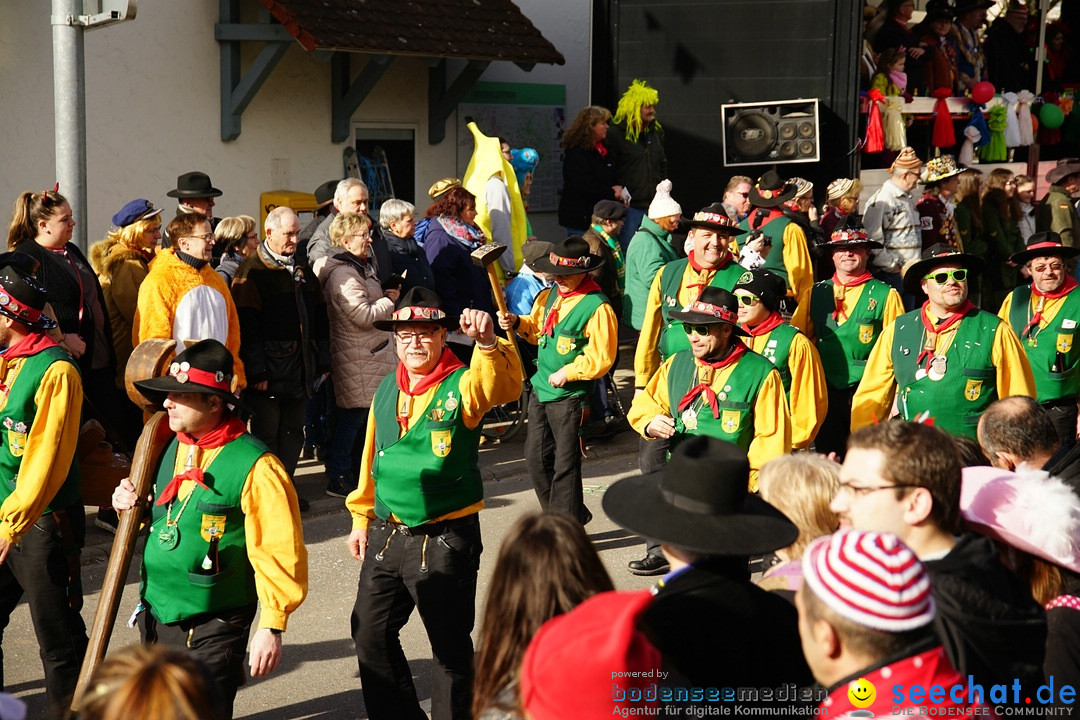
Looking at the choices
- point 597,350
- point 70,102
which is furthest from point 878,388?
point 70,102

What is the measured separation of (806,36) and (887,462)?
458 inches

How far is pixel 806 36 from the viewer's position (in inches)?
572

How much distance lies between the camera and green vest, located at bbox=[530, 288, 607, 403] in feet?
26.4

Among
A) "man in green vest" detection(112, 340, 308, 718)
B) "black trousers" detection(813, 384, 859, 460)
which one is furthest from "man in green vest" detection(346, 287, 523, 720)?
"black trousers" detection(813, 384, 859, 460)

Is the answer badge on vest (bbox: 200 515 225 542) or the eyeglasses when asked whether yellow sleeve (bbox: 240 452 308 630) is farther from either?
the eyeglasses

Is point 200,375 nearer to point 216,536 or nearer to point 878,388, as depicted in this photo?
point 216,536

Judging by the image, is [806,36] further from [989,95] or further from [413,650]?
[413,650]

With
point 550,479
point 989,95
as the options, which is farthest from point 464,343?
point 989,95

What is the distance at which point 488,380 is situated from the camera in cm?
531

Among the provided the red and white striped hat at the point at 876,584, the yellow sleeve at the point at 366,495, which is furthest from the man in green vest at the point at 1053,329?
the red and white striped hat at the point at 876,584

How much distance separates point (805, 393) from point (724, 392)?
0.83 m

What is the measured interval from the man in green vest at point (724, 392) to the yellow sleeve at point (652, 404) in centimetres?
7

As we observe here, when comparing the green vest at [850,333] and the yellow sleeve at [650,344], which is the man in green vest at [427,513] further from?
the green vest at [850,333]

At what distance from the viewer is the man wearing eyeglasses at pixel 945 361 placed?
23.2ft
